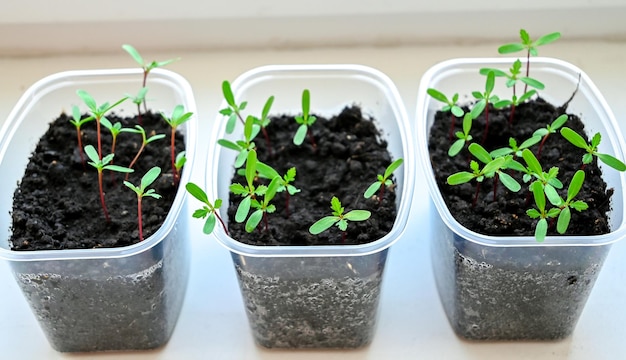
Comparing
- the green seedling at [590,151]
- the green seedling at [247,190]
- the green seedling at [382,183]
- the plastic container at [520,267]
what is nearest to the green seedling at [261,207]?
the green seedling at [247,190]

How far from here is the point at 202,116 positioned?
57.3 inches

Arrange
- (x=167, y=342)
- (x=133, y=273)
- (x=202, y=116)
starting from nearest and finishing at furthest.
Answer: (x=133, y=273)
(x=167, y=342)
(x=202, y=116)

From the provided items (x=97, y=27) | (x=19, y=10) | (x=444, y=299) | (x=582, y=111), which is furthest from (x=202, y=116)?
(x=582, y=111)

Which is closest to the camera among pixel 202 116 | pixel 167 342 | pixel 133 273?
pixel 133 273

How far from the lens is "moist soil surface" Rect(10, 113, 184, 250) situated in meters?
1.11

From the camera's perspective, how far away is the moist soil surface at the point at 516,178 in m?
1.08

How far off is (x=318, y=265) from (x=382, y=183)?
0.17 meters

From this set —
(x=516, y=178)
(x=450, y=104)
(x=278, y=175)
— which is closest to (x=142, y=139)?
(x=278, y=175)

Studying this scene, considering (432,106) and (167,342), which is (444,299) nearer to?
(432,106)

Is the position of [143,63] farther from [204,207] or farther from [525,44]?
[525,44]

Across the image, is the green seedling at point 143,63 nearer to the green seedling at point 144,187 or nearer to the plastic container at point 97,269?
the plastic container at point 97,269

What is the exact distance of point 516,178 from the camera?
1.16m

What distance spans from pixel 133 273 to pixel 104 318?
0.10 metres

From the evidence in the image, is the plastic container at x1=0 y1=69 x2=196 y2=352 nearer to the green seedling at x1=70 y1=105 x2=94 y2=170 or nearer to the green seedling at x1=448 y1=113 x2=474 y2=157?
the green seedling at x1=70 y1=105 x2=94 y2=170
